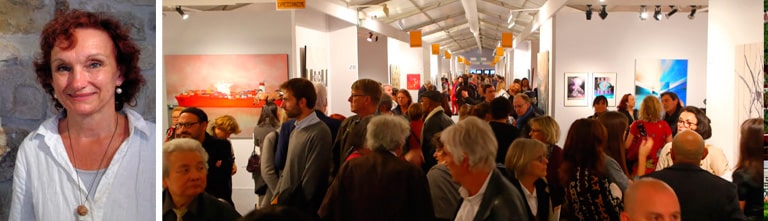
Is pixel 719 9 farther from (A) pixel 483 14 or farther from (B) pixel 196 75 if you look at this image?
(A) pixel 483 14

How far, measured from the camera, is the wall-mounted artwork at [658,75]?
38.0 ft

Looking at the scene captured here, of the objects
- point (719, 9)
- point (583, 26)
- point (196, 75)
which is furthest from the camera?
point (583, 26)

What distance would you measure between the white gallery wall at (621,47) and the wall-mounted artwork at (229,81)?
5807 millimetres

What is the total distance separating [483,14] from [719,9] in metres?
19.3

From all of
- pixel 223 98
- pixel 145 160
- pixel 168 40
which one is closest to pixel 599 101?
pixel 223 98

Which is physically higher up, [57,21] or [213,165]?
[57,21]

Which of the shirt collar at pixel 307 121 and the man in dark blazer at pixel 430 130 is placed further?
the man in dark blazer at pixel 430 130

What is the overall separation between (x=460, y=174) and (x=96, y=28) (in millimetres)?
1755

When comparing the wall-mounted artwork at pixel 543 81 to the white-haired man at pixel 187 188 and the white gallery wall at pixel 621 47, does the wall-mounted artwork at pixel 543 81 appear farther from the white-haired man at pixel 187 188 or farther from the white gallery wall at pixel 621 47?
the white-haired man at pixel 187 188

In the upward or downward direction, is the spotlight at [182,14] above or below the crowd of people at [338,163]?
above

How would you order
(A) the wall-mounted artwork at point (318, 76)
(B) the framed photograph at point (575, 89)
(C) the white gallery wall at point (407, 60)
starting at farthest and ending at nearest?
(C) the white gallery wall at point (407, 60), (B) the framed photograph at point (575, 89), (A) the wall-mounted artwork at point (318, 76)

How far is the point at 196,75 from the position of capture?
283 inches

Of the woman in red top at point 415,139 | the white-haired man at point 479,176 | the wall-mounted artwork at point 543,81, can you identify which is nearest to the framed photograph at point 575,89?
the wall-mounted artwork at point 543,81

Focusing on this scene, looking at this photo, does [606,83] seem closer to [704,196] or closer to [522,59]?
[704,196]
